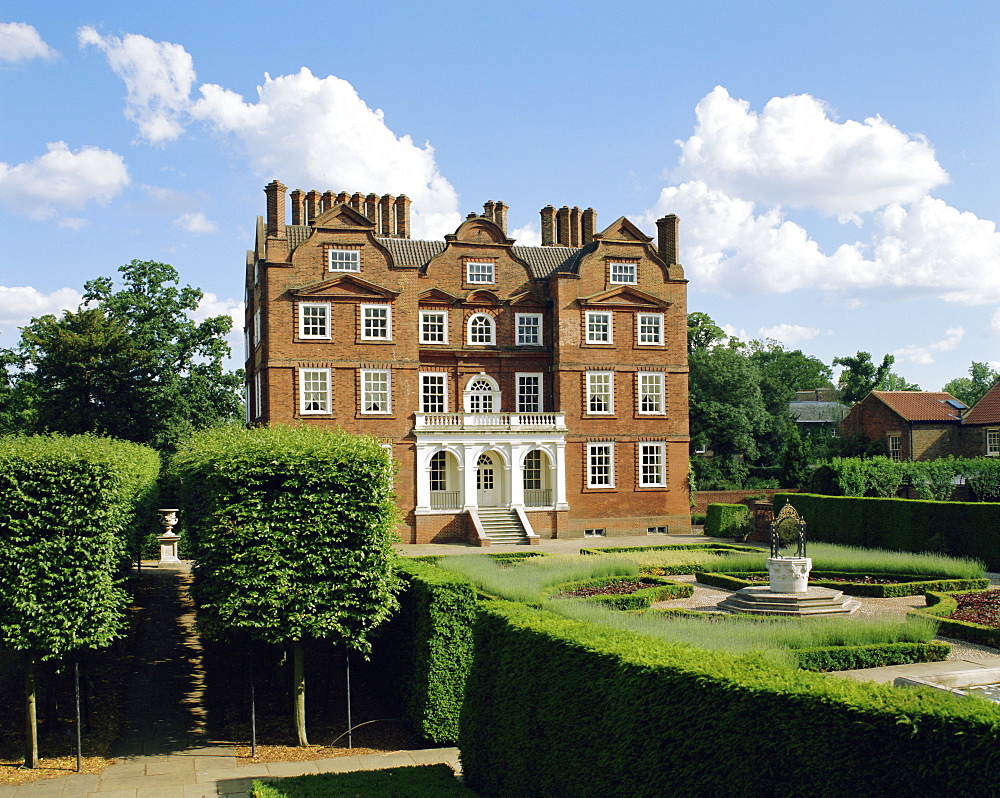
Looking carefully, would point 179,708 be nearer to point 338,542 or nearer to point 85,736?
point 85,736

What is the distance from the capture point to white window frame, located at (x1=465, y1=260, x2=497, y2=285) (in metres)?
41.0

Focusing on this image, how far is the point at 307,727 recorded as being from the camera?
14.4 m

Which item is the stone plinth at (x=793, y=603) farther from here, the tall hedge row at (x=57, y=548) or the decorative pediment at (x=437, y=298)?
the decorative pediment at (x=437, y=298)

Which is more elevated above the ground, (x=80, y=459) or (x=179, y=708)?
(x=80, y=459)

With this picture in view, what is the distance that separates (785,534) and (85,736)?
52.8ft

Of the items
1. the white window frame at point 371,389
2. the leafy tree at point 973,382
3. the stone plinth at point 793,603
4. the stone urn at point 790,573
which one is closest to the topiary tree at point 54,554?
the stone plinth at point 793,603

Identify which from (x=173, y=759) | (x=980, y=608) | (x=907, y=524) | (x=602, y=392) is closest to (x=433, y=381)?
(x=602, y=392)

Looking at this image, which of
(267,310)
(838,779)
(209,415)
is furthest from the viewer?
(209,415)

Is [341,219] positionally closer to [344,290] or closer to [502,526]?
[344,290]

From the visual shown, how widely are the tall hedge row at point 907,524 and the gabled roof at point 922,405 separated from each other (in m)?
22.4

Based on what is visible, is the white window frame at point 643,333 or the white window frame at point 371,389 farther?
the white window frame at point 643,333

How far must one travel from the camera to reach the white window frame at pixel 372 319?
3791cm

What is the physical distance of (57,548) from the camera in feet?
42.5

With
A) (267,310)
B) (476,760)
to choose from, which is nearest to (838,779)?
(476,760)
